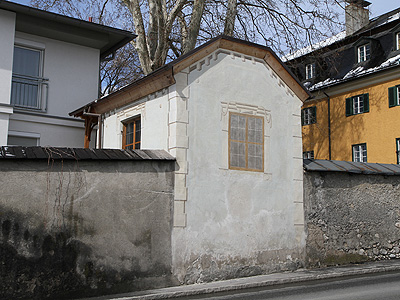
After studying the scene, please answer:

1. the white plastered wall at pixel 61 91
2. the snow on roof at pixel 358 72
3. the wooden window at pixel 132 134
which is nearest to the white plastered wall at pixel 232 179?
the wooden window at pixel 132 134

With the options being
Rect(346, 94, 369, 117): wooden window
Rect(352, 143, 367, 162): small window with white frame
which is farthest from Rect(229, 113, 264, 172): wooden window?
Rect(346, 94, 369, 117): wooden window

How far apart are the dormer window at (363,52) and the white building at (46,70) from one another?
16519 mm

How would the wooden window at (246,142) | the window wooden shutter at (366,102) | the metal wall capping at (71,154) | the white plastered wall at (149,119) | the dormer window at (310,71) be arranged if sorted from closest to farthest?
1. the metal wall capping at (71,154)
2. the white plastered wall at (149,119)
3. the wooden window at (246,142)
4. the window wooden shutter at (366,102)
5. the dormer window at (310,71)

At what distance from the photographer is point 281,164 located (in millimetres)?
11594

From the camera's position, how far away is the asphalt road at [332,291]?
8570 mm

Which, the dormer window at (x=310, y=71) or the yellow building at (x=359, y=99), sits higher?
the dormer window at (x=310, y=71)

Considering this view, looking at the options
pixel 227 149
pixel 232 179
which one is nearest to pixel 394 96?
pixel 227 149

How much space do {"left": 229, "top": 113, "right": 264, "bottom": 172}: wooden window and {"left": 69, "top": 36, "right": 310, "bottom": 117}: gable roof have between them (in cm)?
145

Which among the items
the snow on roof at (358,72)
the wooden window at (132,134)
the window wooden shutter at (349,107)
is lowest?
the wooden window at (132,134)

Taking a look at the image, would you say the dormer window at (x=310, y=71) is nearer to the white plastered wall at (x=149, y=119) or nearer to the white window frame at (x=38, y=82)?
the white window frame at (x=38, y=82)

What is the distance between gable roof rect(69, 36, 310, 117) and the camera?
10.3 metres

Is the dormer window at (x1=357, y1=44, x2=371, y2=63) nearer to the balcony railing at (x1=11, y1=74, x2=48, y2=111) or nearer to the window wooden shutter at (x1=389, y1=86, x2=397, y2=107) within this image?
the window wooden shutter at (x1=389, y1=86, x2=397, y2=107)

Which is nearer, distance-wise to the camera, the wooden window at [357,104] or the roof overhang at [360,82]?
the roof overhang at [360,82]

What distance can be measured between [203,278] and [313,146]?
21162 mm
